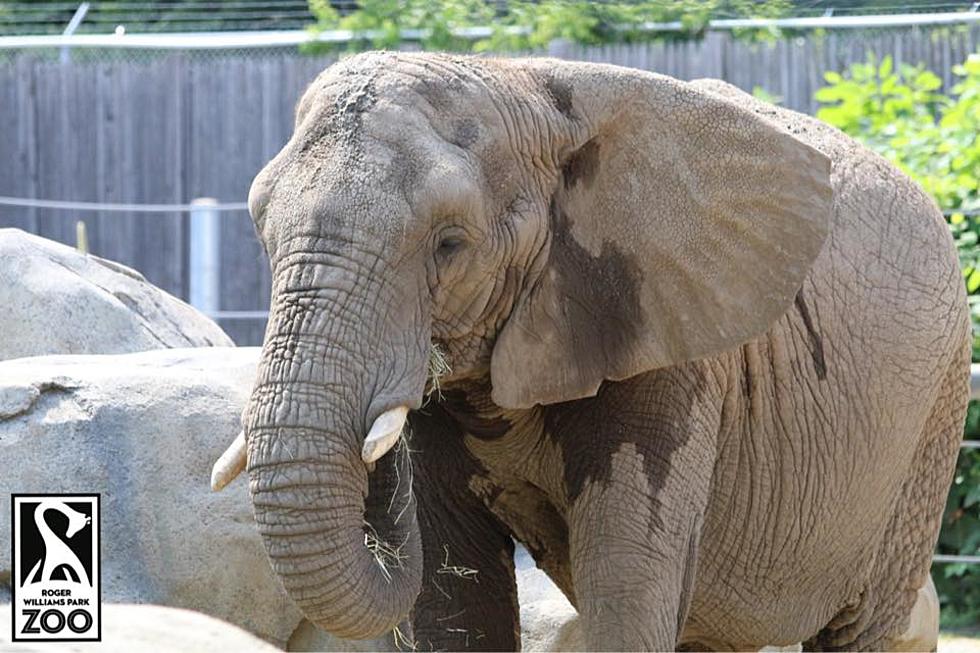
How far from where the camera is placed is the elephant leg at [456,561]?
5.31 meters

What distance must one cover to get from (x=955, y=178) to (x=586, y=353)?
480cm

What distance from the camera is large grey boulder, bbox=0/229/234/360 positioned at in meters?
7.37

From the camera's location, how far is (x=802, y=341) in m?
5.43

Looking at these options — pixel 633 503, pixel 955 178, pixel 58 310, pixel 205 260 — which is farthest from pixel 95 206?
pixel 633 503

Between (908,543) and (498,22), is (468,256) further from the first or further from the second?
(498,22)

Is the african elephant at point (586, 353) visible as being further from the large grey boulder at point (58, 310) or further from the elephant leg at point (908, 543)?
the large grey boulder at point (58, 310)

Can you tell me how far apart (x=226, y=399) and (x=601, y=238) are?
1897mm

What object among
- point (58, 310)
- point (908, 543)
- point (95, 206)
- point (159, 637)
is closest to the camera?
point (159, 637)

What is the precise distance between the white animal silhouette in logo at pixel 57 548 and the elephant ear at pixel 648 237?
1309 mm

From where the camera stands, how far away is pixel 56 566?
5.03 m

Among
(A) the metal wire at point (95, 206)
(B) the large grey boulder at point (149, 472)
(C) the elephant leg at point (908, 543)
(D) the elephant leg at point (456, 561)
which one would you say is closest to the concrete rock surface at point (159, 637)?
(D) the elephant leg at point (456, 561)

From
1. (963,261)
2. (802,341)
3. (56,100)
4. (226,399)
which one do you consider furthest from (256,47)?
(802,341)

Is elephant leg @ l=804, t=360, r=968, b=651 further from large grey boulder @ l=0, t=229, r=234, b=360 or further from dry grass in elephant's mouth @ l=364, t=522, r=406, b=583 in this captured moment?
large grey boulder @ l=0, t=229, r=234, b=360

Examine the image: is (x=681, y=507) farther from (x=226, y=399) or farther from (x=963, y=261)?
(x=963, y=261)
